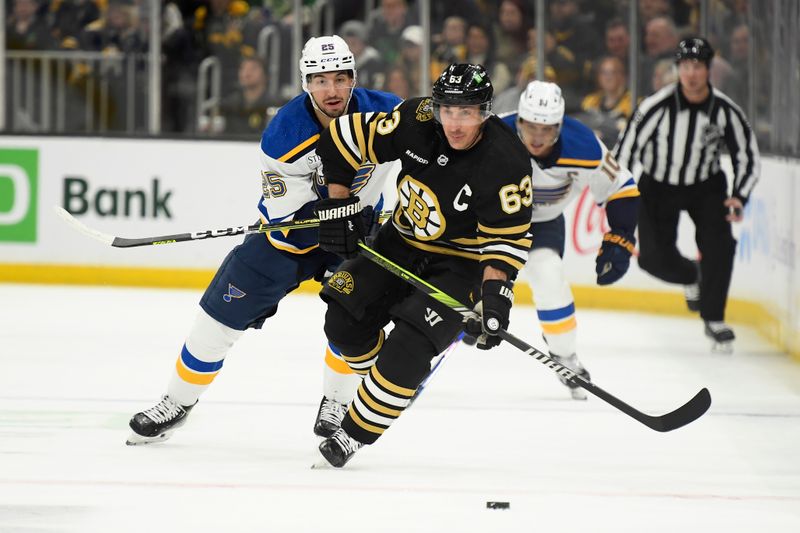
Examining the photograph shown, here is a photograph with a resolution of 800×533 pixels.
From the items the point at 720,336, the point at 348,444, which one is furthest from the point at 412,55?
the point at 348,444

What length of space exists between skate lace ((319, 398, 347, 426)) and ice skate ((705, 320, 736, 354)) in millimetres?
2464

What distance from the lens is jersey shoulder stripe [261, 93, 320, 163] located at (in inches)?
149

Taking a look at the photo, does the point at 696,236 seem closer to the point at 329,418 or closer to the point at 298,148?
the point at 329,418

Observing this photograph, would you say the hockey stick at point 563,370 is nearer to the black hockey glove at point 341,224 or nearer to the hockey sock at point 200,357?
the black hockey glove at point 341,224

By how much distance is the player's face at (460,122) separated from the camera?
3428mm

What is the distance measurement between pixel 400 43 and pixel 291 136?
13.7ft

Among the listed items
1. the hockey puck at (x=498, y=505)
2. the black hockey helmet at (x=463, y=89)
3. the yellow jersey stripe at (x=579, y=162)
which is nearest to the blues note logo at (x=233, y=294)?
the black hockey helmet at (x=463, y=89)

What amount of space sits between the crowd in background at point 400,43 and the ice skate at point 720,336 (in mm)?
1693

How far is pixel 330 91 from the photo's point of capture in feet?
12.4

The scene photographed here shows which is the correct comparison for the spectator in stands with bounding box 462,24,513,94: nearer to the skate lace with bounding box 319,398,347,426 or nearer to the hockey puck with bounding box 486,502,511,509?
the skate lace with bounding box 319,398,347,426

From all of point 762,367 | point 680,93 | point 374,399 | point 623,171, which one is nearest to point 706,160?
point 680,93

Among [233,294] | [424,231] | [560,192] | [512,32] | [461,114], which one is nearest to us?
[461,114]

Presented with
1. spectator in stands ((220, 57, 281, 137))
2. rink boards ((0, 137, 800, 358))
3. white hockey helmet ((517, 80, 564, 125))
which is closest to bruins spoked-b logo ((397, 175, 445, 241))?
white hockey helmet ((517, 80, 564, 125))

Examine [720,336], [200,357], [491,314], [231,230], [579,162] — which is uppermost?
[579,162]
